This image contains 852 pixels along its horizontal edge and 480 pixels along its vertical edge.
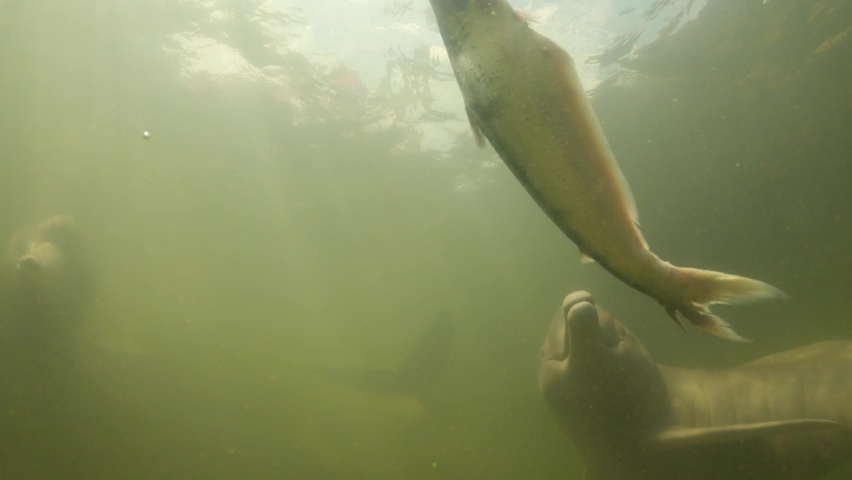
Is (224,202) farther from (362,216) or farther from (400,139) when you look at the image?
(400,139)

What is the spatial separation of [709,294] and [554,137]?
514 mm

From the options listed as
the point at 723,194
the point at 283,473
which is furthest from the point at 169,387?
the point at 723,194

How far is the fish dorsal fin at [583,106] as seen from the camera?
30.1 inches

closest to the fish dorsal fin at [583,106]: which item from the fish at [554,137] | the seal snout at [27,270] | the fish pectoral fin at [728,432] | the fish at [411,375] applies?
the fish at [554,137]

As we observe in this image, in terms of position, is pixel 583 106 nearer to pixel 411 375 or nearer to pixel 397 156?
pixel 411 375

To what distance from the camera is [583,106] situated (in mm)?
768

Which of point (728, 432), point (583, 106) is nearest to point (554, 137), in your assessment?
point (583, 106)

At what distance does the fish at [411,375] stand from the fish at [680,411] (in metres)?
9.70

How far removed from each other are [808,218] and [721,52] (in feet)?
21.0

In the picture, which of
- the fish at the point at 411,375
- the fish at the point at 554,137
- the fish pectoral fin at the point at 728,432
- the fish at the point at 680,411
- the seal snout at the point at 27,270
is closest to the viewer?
the fish at the point at 554,137

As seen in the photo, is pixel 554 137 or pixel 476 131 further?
pixel 476 131

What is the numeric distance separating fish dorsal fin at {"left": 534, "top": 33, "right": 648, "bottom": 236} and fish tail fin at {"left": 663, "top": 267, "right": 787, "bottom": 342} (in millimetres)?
141

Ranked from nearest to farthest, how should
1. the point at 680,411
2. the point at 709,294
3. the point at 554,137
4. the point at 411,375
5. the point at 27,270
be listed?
the point at 554,137, the point at 709,294, the point at 680,411, the point at 27,270, the point at 411,375

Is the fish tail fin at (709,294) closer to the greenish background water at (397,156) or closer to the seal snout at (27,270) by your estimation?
the greenish background water at (397,156)
